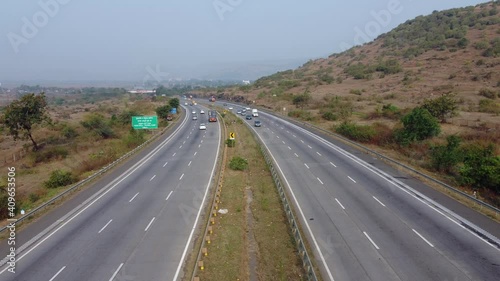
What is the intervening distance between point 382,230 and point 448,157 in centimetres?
1610

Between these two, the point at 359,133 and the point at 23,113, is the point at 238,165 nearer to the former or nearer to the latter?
the point at 359,133

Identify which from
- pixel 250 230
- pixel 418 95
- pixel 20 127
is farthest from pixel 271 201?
pixel 418 95

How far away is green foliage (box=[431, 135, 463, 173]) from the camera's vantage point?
3145 cm

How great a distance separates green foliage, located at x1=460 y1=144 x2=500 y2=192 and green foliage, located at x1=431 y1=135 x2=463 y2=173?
2795 millimetres

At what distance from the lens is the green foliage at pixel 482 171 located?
24.9 metres

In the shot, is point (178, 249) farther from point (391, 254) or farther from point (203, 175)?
point (203, 175)

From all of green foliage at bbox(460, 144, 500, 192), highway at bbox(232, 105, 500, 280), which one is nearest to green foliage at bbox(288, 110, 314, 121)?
highway at bbox(232, 105, 500, 280)

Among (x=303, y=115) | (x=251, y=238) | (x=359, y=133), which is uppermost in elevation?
(x=359, y=133)

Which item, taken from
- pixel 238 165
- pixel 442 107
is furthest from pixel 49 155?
pixel 442 107

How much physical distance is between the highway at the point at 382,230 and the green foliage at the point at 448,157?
15.3ft

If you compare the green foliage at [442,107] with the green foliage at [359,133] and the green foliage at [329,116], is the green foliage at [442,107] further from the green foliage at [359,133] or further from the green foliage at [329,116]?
the green foliage at [329,116]

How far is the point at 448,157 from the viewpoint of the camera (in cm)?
3158

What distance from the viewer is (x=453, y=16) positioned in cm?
15862

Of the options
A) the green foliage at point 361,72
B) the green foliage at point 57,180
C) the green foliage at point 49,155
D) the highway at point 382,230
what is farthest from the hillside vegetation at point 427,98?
the green foliage at point 49,155
